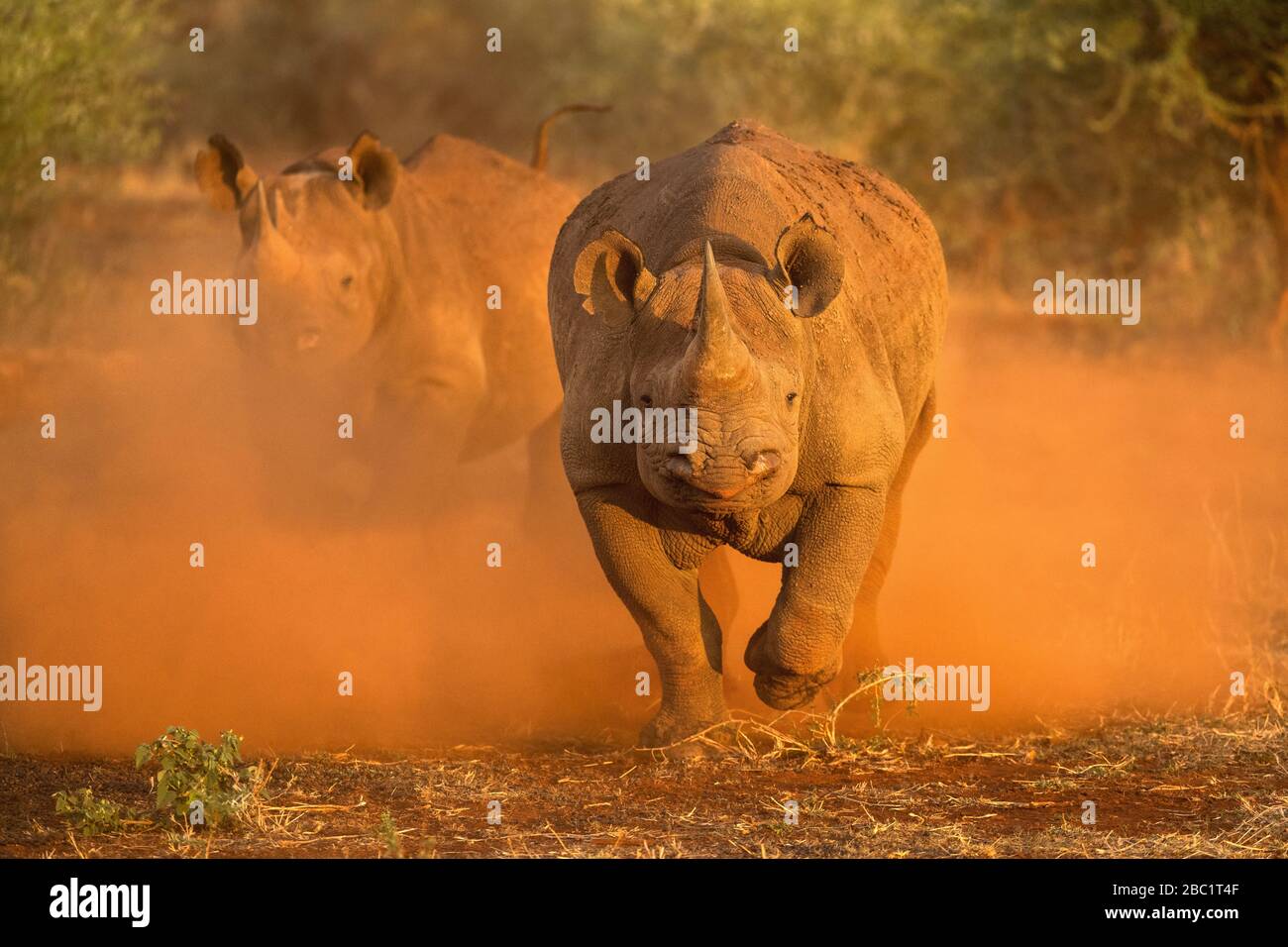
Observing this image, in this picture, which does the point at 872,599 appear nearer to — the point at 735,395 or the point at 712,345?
the point at 735,395

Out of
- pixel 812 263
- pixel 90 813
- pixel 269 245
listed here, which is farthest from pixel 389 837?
pixel 269 245

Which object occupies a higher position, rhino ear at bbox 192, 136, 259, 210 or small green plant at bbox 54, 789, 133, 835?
rhino ear at bbox 192, 136, 259, 210

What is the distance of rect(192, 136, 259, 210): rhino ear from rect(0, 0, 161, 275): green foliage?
361 centimetres

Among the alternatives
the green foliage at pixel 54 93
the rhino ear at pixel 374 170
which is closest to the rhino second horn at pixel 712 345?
the rhino ear at pixel 374 170

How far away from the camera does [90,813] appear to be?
645 centimetres

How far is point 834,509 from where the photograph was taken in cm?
739

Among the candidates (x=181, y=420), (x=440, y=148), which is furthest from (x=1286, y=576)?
(x=181, y=420)

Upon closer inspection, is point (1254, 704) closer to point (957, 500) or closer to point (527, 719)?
point (527, 719)

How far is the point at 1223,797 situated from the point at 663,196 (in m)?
2.95

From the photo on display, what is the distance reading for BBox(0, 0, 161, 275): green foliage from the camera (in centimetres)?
1455

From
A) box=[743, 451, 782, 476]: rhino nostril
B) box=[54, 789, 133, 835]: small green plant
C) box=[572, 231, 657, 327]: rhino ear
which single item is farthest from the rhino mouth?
box=[54, 789, 133, 835]: small green plant

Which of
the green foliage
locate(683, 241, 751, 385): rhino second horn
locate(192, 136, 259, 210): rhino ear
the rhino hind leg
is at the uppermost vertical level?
the green foliage

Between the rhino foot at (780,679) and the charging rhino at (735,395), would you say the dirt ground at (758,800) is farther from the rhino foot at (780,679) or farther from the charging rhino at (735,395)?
the charging rhino at (735,395)

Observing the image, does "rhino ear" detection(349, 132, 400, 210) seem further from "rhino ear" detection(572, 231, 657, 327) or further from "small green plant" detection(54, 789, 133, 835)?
"small green plant" detection(54, 789, 133, 835)
